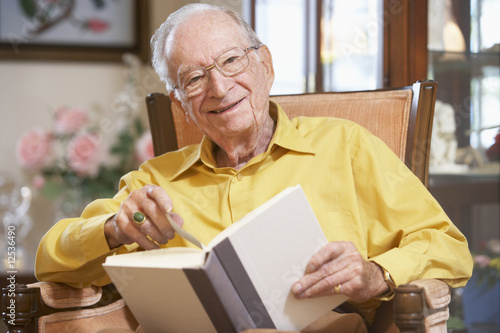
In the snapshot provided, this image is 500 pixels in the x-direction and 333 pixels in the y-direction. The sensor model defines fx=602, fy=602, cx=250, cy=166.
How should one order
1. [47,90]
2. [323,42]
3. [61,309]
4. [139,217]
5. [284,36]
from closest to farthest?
[139,217]
[61,309]
[323,42]
[284,36]
[47,90]

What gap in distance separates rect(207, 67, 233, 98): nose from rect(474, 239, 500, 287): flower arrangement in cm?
117

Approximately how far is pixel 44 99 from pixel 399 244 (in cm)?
225

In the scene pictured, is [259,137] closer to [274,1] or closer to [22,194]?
[274,1]

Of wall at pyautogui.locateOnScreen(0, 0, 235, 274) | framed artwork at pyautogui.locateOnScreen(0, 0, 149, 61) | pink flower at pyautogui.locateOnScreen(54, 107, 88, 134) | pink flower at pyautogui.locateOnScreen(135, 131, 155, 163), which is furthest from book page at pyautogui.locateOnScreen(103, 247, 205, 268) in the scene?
framed artwork at pyautogui.locateOnScreen(0, 0, 149, 61)

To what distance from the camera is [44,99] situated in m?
2.93

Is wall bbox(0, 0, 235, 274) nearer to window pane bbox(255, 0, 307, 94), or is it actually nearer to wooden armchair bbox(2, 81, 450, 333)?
window pane bbox(255, 0, 307, 94)

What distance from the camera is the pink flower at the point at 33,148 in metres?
2.64

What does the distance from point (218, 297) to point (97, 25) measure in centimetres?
→ 234

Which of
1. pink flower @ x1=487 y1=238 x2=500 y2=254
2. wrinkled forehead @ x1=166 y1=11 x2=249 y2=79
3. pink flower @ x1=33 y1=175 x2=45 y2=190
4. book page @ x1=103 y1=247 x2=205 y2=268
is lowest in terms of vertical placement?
pink flower @ x1=487 y1=238 x2=500 y2=254

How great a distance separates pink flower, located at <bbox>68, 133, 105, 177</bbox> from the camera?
2.55m

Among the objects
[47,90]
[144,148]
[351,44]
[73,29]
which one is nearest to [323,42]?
[351,44]

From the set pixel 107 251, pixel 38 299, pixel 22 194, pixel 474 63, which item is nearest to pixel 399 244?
pixel 107 251

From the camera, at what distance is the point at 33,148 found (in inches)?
104

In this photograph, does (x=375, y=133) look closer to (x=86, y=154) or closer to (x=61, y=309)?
(x=61, y=309)
